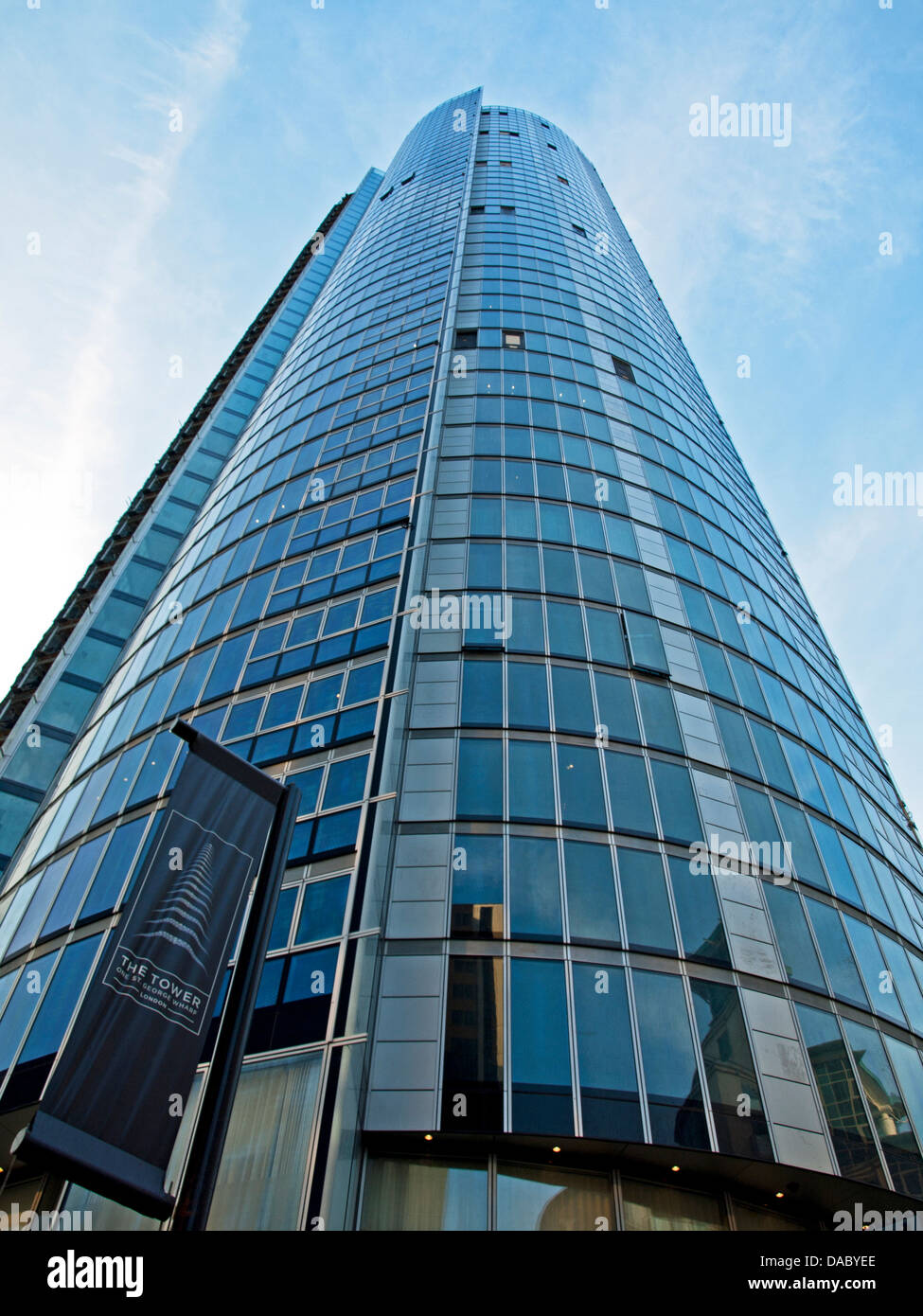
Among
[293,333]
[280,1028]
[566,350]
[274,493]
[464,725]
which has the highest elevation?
[293,333]

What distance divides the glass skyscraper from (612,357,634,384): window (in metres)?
0.15

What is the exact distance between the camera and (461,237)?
44.8 metres

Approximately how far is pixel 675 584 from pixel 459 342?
50.3 ft

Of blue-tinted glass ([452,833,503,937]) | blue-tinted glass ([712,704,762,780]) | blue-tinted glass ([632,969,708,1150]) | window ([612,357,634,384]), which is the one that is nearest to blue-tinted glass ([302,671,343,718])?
blue-tinted glass ([452,833,503,937])

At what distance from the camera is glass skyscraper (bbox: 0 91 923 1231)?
43.6 feet

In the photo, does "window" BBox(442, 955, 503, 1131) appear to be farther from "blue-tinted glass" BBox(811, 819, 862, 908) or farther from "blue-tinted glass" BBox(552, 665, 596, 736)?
"blue-tinted glass" BBox(811, 819, 862, 908)

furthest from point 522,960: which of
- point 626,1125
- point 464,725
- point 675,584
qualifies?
point 675,584

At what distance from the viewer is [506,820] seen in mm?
Answer: 17438

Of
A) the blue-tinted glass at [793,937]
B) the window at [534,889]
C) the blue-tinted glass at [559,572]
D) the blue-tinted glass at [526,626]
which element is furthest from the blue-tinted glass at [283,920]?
the blue-tinted glass at [559,572]

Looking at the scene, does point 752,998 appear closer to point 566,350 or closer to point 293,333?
point 566,350

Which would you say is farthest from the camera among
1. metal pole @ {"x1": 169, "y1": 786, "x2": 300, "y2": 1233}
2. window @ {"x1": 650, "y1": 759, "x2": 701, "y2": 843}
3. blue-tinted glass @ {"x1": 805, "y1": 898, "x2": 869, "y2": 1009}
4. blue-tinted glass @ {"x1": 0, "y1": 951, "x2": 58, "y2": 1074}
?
window @ {"x1": 650, "y1": 759, "x2": 701, "y2": 843}

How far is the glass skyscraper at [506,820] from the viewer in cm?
1328

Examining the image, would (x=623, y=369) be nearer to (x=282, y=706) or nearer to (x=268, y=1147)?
(x=282, y=706)

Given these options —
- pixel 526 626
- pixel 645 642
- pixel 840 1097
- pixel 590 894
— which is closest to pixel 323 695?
pixel 526 626
